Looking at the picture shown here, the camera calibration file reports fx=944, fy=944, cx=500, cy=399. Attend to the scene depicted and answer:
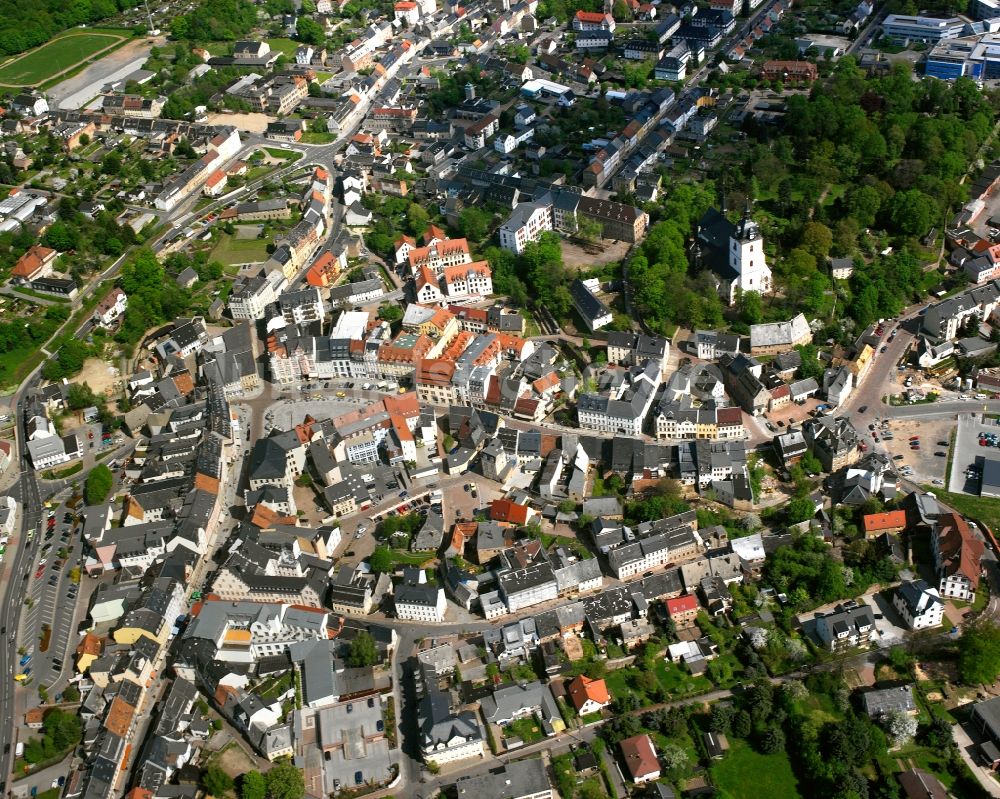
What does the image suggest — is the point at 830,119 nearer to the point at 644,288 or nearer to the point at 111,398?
the point at 644,288

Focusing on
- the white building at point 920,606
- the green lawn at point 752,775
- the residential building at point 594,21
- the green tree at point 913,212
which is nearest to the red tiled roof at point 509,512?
the green lawn at point 752,775

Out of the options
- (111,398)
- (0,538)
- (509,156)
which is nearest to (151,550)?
(0,538)

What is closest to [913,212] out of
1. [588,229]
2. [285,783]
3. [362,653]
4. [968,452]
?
[968,452]

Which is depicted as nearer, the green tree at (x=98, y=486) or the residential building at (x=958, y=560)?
the residential building at (x=958, y=560)

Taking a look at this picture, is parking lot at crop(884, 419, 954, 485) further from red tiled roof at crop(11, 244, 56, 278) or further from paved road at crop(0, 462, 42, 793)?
red tiled roof at crop(11, 244, 56, 278)

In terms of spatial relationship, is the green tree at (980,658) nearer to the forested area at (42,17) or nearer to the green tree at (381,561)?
the green tree at (381,561)

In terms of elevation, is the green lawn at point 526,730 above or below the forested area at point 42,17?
below

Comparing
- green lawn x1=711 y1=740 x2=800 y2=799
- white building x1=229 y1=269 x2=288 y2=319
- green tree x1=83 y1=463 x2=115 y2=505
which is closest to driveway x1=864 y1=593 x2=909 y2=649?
green lawn x1=711 y1=740 x2=800 y2=799
